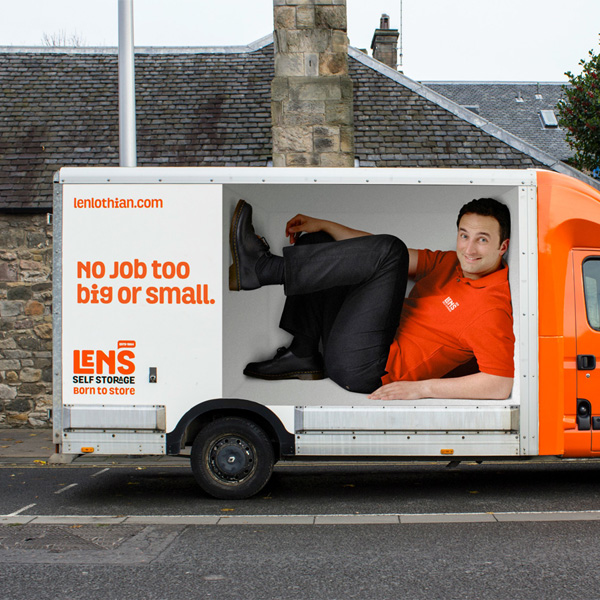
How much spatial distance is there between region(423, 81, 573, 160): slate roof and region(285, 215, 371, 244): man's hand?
2932cm

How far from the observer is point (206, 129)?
13.0m

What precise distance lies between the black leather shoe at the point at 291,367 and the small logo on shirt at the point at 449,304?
1177mm

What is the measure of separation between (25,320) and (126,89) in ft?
14.7

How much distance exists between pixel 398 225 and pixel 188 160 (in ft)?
21.6

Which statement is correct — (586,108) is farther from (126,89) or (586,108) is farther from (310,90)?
(126,89)

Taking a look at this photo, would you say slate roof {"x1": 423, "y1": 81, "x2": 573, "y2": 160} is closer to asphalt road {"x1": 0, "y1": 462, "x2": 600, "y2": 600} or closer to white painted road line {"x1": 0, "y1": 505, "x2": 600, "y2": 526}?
asphalt road {"x1": 0, "y1": 462, "x2": 600, "y2": 600}

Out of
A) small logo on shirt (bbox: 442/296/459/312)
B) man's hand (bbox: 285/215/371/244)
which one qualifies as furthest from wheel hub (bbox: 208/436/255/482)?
small logo on shirt (bbox: 442/296/459/312)

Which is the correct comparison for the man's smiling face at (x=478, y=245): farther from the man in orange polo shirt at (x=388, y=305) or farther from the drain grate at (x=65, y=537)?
the drain grate at (x=65, y=537)

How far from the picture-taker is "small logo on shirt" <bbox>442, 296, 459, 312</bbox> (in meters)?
6.54

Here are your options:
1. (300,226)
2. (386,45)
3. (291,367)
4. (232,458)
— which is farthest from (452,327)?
(386,45)

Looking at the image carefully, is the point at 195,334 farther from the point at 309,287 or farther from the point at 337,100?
the point at 337,100

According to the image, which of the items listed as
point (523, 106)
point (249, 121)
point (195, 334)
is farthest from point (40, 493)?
point (523, 106)

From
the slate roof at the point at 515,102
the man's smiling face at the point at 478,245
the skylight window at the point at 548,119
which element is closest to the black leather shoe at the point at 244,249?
the man's smiling face at the point at 478,245

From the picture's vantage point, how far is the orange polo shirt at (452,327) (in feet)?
21.4
